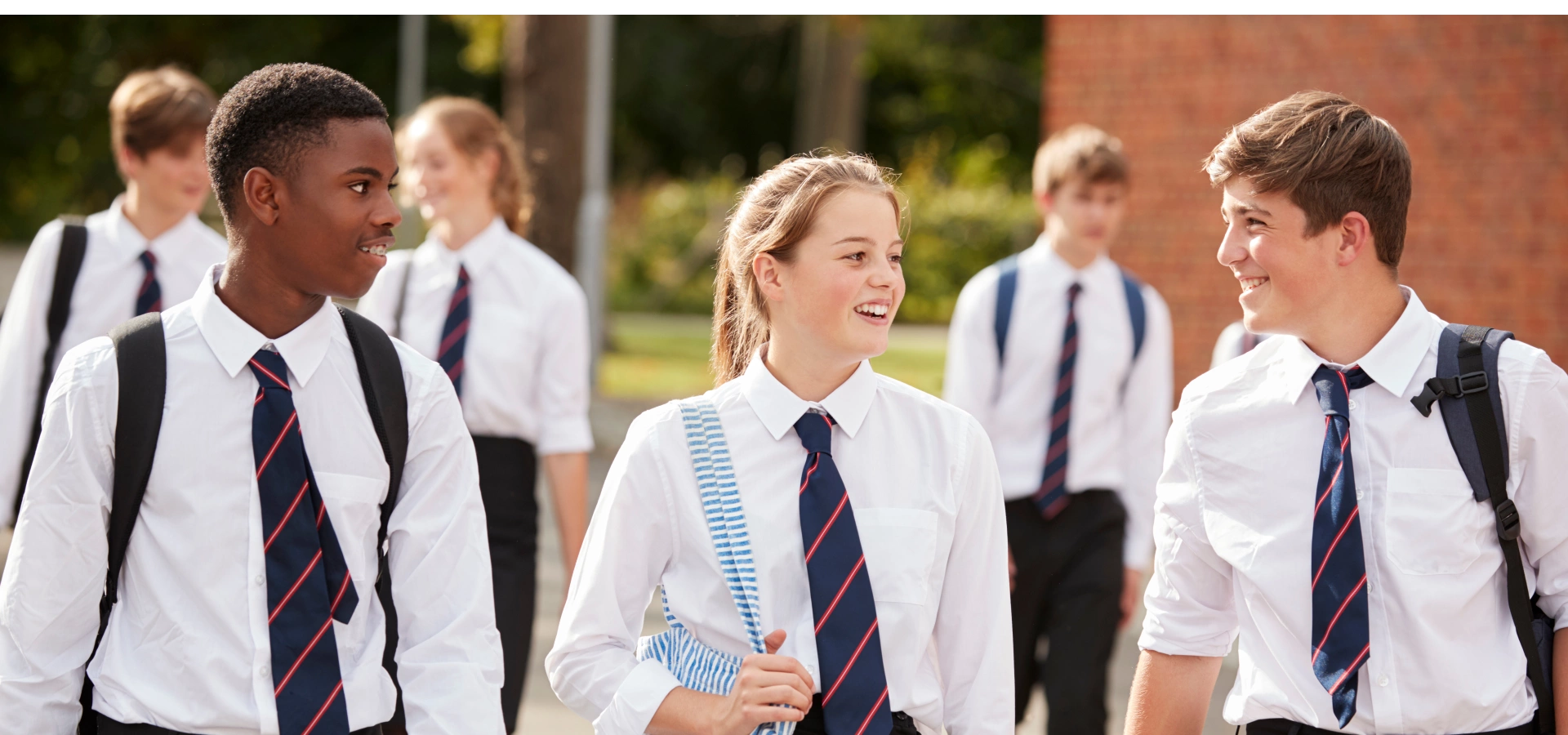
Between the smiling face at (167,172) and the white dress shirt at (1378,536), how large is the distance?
3.47 m

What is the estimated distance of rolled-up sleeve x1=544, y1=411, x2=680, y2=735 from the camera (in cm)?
282

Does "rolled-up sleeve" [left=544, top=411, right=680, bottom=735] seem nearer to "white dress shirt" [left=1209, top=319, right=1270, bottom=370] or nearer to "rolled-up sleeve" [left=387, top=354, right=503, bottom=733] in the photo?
"rolled-up sleeve" [left=387, top=354, right=503, bottom=733]

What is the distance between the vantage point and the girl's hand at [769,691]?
2.61m

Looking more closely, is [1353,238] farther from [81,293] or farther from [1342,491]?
[81,293]

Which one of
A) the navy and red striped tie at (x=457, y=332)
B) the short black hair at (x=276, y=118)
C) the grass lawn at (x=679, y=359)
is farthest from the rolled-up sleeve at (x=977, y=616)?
the grass lawn at (x=679, y=359)

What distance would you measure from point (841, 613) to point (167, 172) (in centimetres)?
334

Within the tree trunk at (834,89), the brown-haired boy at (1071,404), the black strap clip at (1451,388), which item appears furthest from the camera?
the tree trunk at (834,89)

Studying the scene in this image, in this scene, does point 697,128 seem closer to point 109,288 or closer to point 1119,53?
point 1119,53

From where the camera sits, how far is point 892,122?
34719 millimetres

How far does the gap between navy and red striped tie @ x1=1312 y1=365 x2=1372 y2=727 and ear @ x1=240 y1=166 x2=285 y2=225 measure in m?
1.94

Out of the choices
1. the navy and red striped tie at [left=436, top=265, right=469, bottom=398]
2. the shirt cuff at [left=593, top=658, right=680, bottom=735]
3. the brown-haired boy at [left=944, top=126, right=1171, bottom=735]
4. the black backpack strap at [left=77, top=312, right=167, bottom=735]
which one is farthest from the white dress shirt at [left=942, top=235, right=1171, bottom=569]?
the black backpack strap at [left=77, top=312, right=167, bottom=735]

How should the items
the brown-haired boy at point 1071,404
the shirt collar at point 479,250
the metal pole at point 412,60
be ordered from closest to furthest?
1. the shirt collar at point 479,250
2. the brown-haired boy at point 1071,404
3. the metal pole at point 412,60

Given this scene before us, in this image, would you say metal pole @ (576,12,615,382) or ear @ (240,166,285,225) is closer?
ear @ (240,166,285,225)

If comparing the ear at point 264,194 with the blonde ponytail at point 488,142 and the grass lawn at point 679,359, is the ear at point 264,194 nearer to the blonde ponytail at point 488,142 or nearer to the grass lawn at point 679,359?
the blonde ponytail at point 488,142
